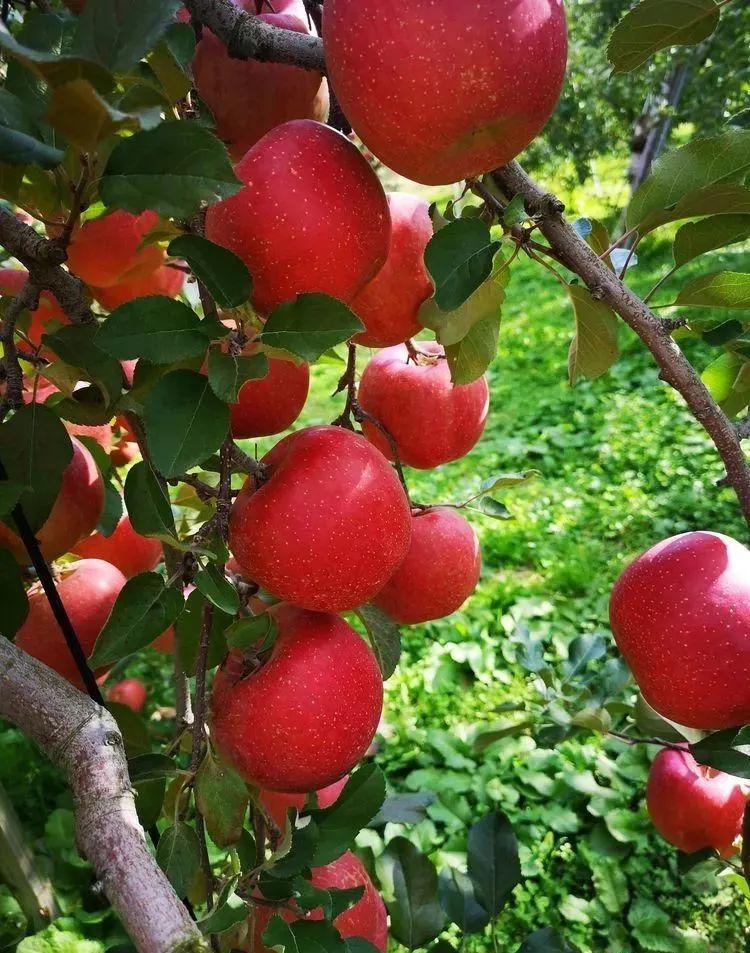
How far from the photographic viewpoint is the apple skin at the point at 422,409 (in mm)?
845

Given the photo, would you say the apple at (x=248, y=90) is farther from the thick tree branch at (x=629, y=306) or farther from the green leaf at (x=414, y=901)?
the green leaf at (x=414, y=901)

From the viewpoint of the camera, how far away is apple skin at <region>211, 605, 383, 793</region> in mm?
591

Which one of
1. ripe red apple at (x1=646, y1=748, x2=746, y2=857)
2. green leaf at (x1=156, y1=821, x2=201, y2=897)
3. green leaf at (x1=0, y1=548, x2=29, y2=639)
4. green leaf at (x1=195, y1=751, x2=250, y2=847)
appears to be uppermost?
green leaf at (x1=0, y1=548, x2=29, y2=639)

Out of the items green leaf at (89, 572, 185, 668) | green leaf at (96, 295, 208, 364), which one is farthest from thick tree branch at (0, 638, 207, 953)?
green leaf at (96, 295, 208, 364)

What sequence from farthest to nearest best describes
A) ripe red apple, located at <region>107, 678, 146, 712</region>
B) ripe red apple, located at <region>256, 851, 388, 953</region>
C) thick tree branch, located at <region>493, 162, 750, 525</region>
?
ripe red apple, located at <region>107, 678, 146, 712</region>, ripe red apple, located at <region>256, 851, 388, 953</region>, thick tree branch, located at <region>493, 162, 750, 525</region>

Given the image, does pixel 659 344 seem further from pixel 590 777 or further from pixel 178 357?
pixel 590 777

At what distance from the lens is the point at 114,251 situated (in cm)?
81

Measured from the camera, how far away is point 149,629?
556mm

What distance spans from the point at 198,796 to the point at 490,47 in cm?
50

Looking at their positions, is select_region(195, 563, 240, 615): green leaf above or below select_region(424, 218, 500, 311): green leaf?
below

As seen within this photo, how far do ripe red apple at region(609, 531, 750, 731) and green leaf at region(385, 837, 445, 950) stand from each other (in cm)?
27

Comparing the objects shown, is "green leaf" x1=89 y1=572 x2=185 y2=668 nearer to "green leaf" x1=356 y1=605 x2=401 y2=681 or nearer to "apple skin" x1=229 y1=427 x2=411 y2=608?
"apple skin" x1=229 y1=427 x2=411 y2=608

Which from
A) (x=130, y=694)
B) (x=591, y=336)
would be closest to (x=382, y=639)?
(x=591, y=336)

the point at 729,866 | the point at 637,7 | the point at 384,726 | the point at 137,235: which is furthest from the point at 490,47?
the point at 384,726
